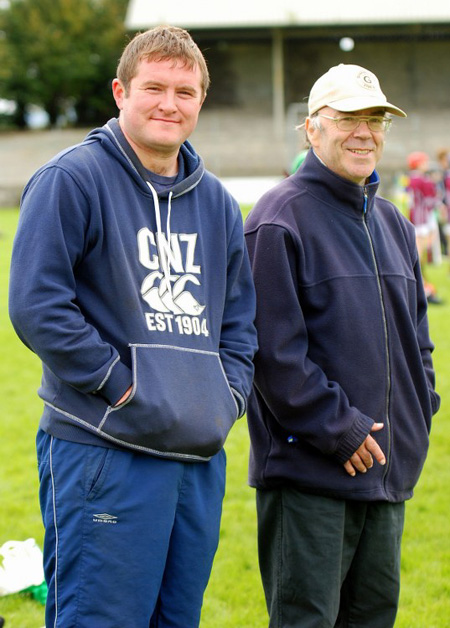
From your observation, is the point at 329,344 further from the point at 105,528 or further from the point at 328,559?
the point at 105,528

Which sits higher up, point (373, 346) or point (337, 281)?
point (337, 281)

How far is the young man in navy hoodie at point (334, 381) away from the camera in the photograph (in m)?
2.87

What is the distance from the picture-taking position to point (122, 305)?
8.20ft

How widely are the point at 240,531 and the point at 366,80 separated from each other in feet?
8.77

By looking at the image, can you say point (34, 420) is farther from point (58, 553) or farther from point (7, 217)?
point (7, 217)

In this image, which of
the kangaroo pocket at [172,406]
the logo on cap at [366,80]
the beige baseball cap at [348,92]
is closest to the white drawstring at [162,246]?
the kangaroo pocket at [172,406]

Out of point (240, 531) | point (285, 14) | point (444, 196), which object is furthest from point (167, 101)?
point (285, 14)

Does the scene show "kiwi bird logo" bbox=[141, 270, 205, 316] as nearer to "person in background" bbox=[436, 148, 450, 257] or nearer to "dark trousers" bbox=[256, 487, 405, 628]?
"dark trousers" bbox=[256, 487, 405, 628]

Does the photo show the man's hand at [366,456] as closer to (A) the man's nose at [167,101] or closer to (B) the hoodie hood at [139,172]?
(B) the hoodie hood at [139,172]

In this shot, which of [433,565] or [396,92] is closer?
[433,565]

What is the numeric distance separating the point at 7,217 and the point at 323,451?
23.1 metres

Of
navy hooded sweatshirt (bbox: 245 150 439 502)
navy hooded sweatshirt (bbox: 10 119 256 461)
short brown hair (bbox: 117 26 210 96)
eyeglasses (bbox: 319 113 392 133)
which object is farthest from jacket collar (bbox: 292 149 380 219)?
short brown hair (bbox: 117 26 210 96)

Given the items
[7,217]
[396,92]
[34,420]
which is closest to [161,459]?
[34,420]

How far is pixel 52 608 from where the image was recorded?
8.36 ft
